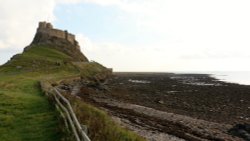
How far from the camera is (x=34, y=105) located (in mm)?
22672

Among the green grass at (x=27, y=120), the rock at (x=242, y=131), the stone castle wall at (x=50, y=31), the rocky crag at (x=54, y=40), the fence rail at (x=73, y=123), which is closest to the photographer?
the fence rail at (x=73, y=123)

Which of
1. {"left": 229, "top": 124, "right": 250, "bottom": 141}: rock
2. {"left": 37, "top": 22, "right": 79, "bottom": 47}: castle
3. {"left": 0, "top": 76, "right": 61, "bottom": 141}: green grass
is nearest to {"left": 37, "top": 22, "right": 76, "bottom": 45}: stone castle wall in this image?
{"left": 37, "top": 22, "right": 79, "bottom": 47}: castle

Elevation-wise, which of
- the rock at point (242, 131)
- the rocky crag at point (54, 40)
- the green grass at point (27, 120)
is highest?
the rocky crag at point (54, 40)

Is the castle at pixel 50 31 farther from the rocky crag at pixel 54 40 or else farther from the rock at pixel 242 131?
the rock at pixel 242 131

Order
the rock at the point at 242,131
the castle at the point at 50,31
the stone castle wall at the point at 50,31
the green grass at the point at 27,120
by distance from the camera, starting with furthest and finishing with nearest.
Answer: the stone castle wall at the point at 50,31 → the castle at the point at 50,31 → the rock at the point at 242,131 → the green grass at the point at 27,120

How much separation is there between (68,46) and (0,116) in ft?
417

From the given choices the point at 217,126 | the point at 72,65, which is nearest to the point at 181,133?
the point at 217,126

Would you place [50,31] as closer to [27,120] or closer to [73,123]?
[27,120]

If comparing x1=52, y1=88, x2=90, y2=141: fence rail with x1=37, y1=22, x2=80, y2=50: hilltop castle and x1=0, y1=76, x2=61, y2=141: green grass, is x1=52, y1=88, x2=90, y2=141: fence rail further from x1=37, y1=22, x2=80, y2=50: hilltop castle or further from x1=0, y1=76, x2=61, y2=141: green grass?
x1=37, y1=22, x2=80, y2=50: hilltop castle

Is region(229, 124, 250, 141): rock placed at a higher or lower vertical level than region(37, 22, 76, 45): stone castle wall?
lower

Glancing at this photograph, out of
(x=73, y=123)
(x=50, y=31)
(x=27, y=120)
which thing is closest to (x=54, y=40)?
(x=50, y=31)

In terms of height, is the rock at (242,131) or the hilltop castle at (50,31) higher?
the hilltop castle at (50,31)

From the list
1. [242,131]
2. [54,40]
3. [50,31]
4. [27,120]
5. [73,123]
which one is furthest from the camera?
[50,31]

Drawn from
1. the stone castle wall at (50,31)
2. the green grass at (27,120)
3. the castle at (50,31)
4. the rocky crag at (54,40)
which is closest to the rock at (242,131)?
the green grass at (27,120)
